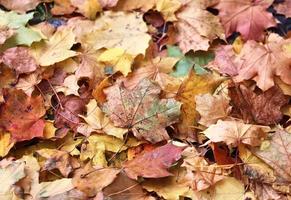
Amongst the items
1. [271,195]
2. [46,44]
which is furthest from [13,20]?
[271,195]

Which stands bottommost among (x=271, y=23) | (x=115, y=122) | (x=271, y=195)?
(x=271, y=195)

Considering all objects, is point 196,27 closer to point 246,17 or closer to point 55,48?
point 246,17

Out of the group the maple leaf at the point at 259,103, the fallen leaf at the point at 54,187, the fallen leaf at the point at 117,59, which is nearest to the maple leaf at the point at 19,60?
the fallen leaf at the point at 117,59

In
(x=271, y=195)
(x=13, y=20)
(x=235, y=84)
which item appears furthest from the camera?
(x=13, y=20)

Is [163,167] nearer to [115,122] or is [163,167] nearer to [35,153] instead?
[115,122]

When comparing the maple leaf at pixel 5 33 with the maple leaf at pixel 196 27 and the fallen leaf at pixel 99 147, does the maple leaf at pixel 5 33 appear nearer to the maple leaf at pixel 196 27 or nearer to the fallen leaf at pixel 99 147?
the fallen leaf at pixel 99 147

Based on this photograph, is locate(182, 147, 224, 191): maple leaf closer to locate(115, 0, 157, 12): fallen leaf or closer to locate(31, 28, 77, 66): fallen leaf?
locate(31, 28, 77, 66): fallen leaf

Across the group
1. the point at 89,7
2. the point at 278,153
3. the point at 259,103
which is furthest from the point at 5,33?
the point at 278,153

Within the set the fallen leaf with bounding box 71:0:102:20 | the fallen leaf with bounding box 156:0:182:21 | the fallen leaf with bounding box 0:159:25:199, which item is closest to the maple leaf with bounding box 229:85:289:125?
the fallen leaf with bounding box 156:0:182:21
